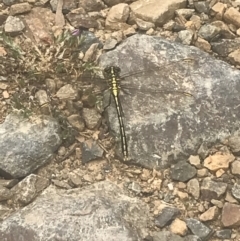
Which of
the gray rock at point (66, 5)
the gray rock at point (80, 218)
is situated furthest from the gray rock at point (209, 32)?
the gray rock at point (80, 218)

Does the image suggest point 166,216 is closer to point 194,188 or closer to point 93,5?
point 194,188

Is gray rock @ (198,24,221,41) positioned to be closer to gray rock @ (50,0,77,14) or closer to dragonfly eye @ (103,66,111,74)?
dragonfly eye @ (103,66,111,74)

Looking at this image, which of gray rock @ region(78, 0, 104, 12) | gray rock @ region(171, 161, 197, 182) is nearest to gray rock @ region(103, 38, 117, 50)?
gray rock @ region(78, 0, 104, 12)

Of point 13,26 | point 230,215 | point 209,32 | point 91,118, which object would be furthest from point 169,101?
point 13,26

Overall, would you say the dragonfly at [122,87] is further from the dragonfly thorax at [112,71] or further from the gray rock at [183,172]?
the gray rock at [183,172]

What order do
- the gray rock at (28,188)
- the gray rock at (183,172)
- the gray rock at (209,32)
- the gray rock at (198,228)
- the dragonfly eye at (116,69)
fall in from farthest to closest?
the gray rock at (209,32)
the dragonfly eye at (116,69)
the gray rock at (183,172)
the gray rock at (28,188)
the gray rock at (198,228)

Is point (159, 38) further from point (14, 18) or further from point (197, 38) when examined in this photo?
point (14, 18)

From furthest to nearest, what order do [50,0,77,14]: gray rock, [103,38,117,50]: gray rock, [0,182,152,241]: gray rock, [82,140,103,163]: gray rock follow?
1. [50,0,77,14]: gray rock
2. [103,38,117,50]: gray rock
3. [82,140,103,163]: gray rock
4. [0,182,152,241]: gray rock
